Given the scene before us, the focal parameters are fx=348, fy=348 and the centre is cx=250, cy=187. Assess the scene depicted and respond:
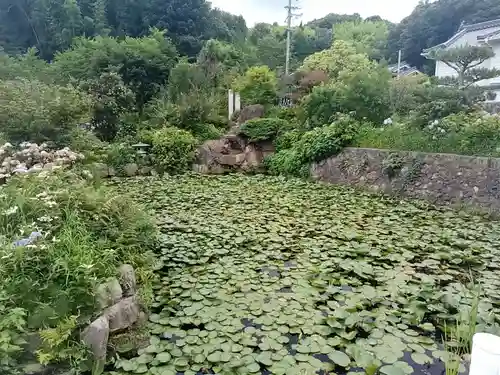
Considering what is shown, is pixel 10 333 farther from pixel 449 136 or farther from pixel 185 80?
pixel 185 80

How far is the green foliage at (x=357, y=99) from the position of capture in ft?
25.9

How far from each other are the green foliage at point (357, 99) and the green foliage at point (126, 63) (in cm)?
635

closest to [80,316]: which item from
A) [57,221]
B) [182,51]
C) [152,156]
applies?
[57,221]

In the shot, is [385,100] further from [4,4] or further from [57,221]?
[4,4]

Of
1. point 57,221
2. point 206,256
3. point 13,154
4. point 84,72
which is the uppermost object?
point 84,72

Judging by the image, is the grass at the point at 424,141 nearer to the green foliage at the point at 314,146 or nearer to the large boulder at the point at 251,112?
the green foliage at the point at 314,146

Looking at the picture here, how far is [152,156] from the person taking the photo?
8.49 meters

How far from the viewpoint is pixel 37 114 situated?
15.8 ft

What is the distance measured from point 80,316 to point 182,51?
16629mm

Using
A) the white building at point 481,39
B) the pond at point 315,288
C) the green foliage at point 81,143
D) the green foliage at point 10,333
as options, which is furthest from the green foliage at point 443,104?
the white building at point 481,39

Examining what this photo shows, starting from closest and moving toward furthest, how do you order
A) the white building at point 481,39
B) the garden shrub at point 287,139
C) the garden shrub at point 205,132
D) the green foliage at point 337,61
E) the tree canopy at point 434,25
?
the garden shrub at point 287,139
the garden shrub at point 205,132
the green foliage at point 337,61
the white building at point 481,39
the tree canopy at point 434,25

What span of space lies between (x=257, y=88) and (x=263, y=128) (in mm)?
2414

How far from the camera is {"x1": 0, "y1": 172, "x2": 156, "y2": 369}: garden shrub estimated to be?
1868 mm

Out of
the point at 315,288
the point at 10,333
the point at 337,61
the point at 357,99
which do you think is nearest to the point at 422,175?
the point at 357,99
